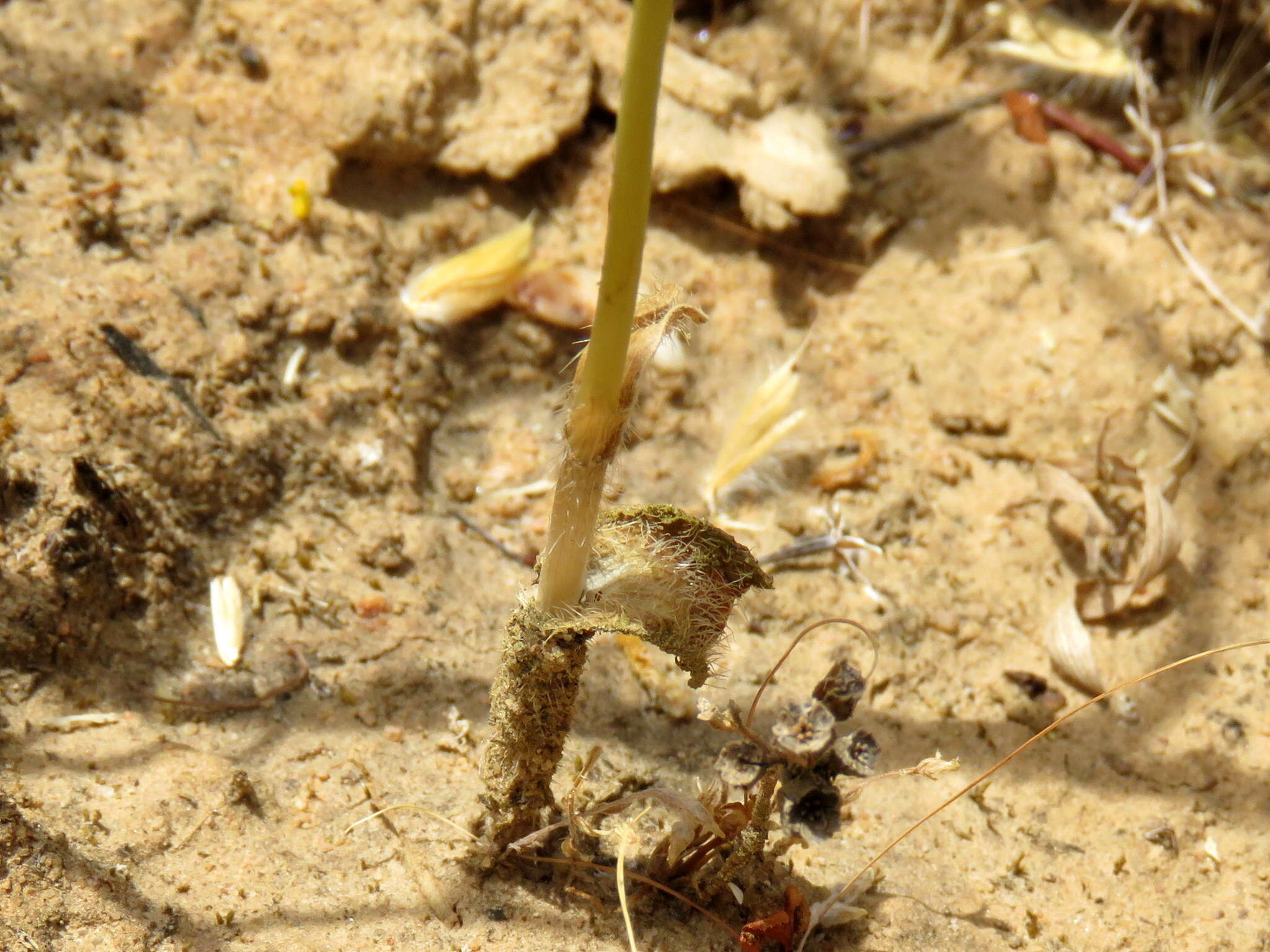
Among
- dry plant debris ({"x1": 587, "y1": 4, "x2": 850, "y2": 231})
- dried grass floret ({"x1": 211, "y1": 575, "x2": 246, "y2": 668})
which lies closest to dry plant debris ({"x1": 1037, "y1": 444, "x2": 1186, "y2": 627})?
dry plant debris ({"x1": 587, "y1": 4, "x2": 850, "y2": 231})

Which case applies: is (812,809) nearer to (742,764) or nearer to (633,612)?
(742,764)

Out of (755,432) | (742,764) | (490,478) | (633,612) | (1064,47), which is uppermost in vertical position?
(1064,47)

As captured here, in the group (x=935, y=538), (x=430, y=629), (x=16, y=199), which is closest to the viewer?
(x=430, y=629)

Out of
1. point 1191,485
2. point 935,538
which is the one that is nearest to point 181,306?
point 935,538

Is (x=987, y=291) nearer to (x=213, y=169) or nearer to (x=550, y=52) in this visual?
(x=550, y=52)

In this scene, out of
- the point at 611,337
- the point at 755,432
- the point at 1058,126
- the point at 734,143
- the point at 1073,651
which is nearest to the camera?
the point at 611,337

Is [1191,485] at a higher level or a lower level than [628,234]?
lower

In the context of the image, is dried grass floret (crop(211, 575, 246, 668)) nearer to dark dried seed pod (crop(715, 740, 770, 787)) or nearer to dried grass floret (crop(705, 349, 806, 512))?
dark dried seed pod (crop(715, 740, 770, 787))

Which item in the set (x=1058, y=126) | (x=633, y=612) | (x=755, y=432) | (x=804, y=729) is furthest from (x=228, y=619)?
(x=1058, y=126)
